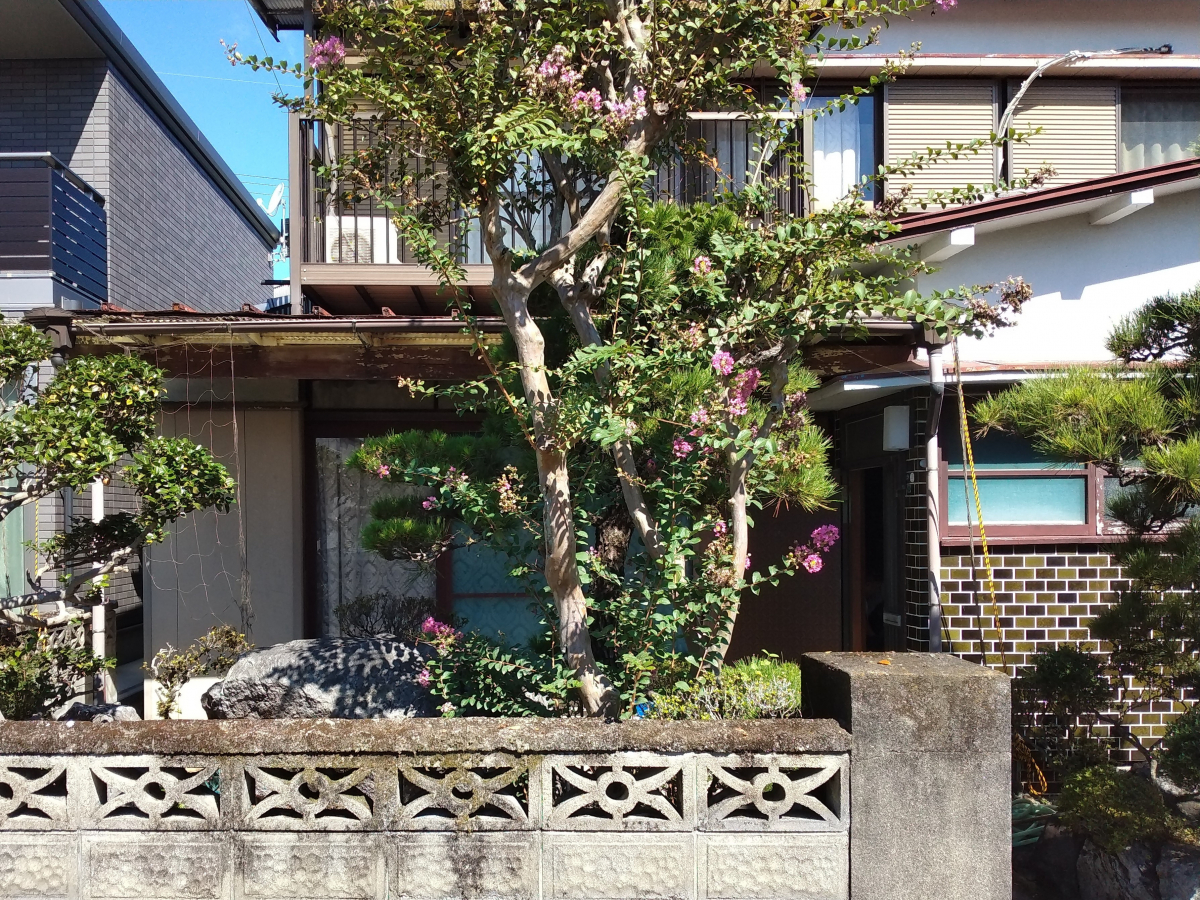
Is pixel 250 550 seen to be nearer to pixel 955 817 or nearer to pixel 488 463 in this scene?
pixel 488 463

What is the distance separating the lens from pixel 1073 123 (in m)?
8.83

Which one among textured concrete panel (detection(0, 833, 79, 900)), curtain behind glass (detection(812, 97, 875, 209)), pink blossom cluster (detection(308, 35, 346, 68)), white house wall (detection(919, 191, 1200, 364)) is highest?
curtain behind glass (detection(812, 97, 875, 209))

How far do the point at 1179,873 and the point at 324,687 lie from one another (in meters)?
4.54

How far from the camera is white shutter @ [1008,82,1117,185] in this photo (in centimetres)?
883

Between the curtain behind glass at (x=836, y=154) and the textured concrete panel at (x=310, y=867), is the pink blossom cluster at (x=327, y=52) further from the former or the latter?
the curtain behind glass at (x=836, y=154)

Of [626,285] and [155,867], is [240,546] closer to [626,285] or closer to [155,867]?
[155,867]

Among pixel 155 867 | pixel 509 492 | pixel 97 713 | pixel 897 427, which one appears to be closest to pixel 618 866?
pixel 509 492

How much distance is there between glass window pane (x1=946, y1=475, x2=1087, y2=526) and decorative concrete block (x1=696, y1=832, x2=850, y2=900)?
3.41 m

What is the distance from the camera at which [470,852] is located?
3.72 metres

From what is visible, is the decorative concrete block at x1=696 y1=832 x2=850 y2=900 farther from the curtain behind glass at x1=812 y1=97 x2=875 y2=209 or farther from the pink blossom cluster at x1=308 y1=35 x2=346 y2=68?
the curtain behind glass at x1=812 y1=97 x2=875 y2=209

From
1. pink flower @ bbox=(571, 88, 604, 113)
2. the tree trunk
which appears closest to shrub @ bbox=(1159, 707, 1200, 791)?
the tree trunk

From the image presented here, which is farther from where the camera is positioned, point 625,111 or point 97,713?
point 97,713

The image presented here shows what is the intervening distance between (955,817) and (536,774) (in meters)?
1.74

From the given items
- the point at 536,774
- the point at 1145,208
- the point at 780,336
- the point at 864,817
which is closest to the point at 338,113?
the point at 780,336
